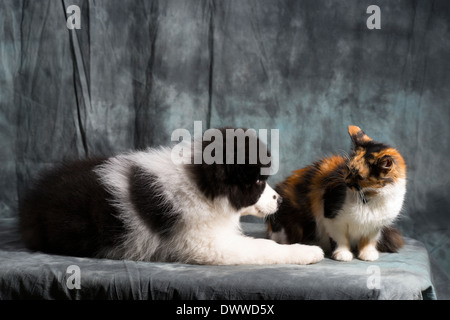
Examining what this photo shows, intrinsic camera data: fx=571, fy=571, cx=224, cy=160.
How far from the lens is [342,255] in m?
2.98

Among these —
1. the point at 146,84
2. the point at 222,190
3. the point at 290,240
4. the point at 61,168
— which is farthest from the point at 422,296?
the point at 146,84

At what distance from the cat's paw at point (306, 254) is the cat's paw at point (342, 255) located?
13 centimetres

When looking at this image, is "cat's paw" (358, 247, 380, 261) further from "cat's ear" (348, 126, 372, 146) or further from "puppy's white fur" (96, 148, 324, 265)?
"cat's ear" (348, 126, 372, 146)

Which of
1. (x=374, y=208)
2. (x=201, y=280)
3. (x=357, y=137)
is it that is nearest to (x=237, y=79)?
(x=357, y=137)

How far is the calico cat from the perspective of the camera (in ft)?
9.43

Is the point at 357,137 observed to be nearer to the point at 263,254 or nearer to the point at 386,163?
the point at 386,163

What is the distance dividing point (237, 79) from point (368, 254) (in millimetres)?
1603


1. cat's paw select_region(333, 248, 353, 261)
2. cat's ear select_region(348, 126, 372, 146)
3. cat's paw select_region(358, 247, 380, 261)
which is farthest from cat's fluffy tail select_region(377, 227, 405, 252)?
cat's ear select_region(348, 126, 372, 146)

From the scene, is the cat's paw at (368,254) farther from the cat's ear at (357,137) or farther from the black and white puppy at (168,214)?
the cat's ear at (357,137)

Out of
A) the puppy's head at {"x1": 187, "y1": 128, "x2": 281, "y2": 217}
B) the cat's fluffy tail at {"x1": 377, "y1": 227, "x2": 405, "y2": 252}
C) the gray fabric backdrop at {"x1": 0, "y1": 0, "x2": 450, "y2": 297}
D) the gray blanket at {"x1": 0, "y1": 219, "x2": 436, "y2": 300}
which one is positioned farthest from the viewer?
the gray fabric backdrop at {"x1": 0, "y1": 0, "x2": 450, "y2": 297}

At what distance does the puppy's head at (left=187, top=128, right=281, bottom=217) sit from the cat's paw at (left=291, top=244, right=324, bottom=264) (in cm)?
33

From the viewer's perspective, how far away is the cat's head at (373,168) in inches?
111

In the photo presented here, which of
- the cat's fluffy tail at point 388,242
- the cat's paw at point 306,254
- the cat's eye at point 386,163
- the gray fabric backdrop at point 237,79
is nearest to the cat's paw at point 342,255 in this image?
the cat's paw at point 306,254
